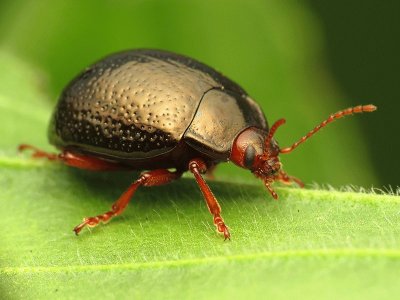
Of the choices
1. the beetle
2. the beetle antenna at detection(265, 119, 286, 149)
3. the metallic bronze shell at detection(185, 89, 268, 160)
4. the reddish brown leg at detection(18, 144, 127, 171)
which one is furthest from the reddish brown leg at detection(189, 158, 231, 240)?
the reddish brown leg at detection(18, 144, 127, 171)

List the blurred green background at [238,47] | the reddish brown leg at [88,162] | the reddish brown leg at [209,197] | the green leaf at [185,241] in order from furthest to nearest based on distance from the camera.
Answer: the blurred green background at [238,47], the reddish brown leg at [88,162], the reddish brown leg at [209,197], the green leaf at [185,241]

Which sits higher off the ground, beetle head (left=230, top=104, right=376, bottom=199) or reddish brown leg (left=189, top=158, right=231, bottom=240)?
beetle head (left=230, top=104, right=376, bottom=199)

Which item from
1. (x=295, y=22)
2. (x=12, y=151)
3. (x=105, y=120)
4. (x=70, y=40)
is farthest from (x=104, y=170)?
(x=295, y=22)

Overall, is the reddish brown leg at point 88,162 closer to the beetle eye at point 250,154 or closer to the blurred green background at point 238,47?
the beetle eye at point 250,154

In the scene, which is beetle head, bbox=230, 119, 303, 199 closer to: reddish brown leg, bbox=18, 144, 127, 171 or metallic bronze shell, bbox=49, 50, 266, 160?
metallic bronze shell, bbox=49, 50, 266, 160

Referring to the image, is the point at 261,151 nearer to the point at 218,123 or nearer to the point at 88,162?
the point at 218,123

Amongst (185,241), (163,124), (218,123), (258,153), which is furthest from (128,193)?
(258,153)

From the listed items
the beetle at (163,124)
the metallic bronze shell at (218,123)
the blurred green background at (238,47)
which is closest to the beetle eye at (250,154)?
the beetle at (163,124)
